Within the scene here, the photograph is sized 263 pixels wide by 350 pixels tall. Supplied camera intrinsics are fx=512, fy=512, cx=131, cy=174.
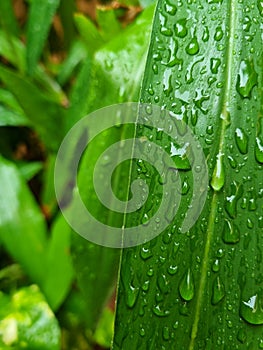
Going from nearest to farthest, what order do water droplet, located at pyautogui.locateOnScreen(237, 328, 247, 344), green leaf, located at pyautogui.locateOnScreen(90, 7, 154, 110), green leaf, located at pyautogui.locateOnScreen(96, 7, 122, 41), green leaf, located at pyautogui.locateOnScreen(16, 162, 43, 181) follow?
water droplet, located at pyautogui.locateOnScreen(237, 328, 247, 344), green leaf, located at pyautogui.locateOnScreen(90, 7, 154, 110), green leaf, located at pyautogui.locateOnScreen(96, 7, 122, 41), green leaf, located at pyautogui.locateOnScreen(16, 162, 43, 181)

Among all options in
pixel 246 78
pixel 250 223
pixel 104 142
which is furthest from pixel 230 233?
pixel 104 142

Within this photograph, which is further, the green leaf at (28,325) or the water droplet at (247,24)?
the green leaf at (28,325)

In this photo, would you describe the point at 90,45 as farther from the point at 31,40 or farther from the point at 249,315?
the point at 249,315

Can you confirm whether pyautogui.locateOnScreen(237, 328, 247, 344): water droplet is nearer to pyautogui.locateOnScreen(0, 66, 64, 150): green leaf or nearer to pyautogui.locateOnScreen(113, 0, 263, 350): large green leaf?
pyautogui.locateOnScreen(113, 0, 263, 350): large green leaf

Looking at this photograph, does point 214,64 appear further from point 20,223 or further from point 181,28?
point 20,223

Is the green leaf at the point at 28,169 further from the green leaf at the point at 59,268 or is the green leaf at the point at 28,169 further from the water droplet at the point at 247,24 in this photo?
the water droplet at the point at 247,24

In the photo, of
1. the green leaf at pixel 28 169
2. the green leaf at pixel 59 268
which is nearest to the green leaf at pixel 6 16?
the green leaf at pixel 28 169

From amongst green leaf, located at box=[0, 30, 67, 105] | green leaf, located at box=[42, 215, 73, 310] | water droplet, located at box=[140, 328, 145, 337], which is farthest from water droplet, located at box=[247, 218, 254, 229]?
green leaf, located at box=[0, 30, 67, 105]
